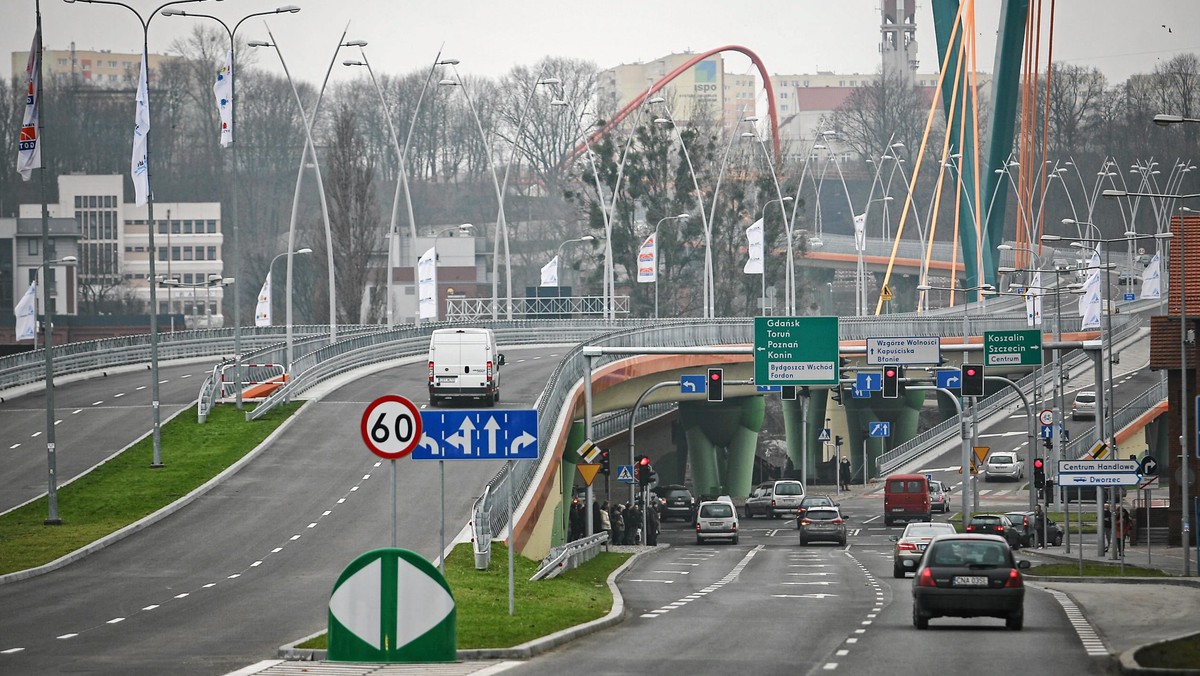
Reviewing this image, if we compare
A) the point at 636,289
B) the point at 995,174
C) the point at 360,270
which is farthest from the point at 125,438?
the point at 995,174

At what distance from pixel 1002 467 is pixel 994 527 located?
104 feet

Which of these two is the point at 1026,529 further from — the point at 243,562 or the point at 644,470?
the point at 243,562

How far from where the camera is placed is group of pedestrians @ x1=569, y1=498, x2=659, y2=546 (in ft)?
160

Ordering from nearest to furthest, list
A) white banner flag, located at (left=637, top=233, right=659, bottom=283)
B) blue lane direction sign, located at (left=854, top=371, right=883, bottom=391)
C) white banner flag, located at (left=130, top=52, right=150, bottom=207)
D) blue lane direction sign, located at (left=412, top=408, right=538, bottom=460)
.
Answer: blue lane direction sign, located at (left=412, top=408, right=538, bottom=460) → white banner flag, located at (left=130, top=52, right=150, bottom=207) → blue lane direction sign, located at (left=854, top=371, right=883, bottom=391) → white banner flag, located at (left=637, top=233, right=659, bottom=283)

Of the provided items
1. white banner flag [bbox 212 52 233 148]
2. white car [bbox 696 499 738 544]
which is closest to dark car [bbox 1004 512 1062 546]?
white car [bbox 696 499 738 544]

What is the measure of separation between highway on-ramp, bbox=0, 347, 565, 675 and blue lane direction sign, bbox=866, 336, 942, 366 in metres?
10.7

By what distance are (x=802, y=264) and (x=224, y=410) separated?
98.5 metres

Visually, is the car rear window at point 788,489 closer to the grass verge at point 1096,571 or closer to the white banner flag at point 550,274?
the white banner flag at point 550,274

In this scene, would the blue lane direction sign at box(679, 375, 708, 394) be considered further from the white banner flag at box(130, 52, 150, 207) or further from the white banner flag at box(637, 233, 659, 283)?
the white banner flag at box(130, 52, 150, 207)

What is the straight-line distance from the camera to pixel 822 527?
52844 millimetres

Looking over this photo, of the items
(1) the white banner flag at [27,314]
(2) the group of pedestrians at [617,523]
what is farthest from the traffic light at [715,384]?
(1) the white banner flag at [27,314]

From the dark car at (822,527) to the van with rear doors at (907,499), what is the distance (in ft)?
36.2

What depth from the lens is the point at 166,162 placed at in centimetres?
14525

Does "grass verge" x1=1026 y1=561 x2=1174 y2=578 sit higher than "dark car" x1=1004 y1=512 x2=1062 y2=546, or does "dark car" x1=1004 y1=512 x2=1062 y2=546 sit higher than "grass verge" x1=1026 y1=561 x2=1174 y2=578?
"grass verge" x1=1026 y1=561 x2=1174 y2=578
